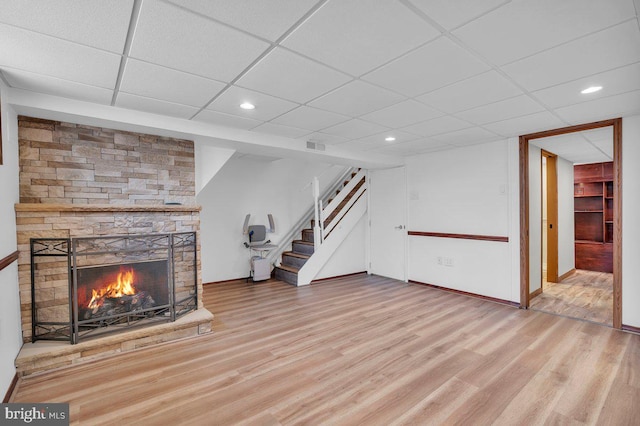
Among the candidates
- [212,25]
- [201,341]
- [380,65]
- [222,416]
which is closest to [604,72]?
[380,65]

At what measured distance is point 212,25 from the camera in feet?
5.51

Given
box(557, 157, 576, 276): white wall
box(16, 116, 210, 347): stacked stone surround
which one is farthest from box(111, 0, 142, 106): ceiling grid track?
box(557, 157, 576, 276): white wall

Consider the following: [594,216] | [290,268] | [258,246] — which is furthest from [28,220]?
[594,216]

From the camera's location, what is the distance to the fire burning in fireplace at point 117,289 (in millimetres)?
3092

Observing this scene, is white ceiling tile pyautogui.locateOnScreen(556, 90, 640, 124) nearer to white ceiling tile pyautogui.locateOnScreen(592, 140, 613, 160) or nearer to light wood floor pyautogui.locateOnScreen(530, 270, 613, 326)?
white ceiling tile pyautogui.locateOnScreen(592, 140, 613, 160)

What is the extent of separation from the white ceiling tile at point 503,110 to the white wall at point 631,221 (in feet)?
3.94

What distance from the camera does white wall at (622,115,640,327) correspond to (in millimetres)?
3301

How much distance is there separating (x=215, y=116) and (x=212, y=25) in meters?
1.64

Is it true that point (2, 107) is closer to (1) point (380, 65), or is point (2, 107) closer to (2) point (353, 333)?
(1) point (380, 65)

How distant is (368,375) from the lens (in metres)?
2.46

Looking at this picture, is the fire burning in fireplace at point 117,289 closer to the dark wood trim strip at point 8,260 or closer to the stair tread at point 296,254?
the dark wood trim strip at point 8,260

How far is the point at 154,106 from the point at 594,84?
386 centimetres

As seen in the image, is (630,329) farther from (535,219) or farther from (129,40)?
(129,40)

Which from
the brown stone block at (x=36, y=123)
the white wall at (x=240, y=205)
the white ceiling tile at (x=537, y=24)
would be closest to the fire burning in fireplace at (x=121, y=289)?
the brown stone block at (x=36, y=123)
